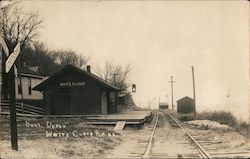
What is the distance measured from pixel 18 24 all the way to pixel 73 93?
12765 mm

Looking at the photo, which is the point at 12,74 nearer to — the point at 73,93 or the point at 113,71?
the point at 73,93

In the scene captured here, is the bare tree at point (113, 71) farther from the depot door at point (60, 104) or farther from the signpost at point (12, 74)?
the signpost at point (12, 74)

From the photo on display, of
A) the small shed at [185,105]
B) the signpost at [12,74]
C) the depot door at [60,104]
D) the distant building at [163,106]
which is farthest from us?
the distant building at [163,106]

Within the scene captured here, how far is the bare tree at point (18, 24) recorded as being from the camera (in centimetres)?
1138

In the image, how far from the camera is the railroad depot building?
81.8 feet

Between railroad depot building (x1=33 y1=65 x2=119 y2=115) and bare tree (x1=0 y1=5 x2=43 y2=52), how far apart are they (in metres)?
10.2

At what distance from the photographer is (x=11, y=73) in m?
9.07

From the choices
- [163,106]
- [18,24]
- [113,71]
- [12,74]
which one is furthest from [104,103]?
[163,106]

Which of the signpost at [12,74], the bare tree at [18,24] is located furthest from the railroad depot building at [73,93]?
the signpost at [12,74]

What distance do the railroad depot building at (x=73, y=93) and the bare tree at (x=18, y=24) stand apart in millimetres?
10159

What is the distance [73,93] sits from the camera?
25391 millimetres

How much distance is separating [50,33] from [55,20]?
0.71 meters

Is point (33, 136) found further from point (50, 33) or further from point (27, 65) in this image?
point (27, 65)

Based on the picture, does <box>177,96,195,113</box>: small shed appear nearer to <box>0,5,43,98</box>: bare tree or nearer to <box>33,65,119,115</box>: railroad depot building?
<box>33,65,119,115</box>: railroad depot building
